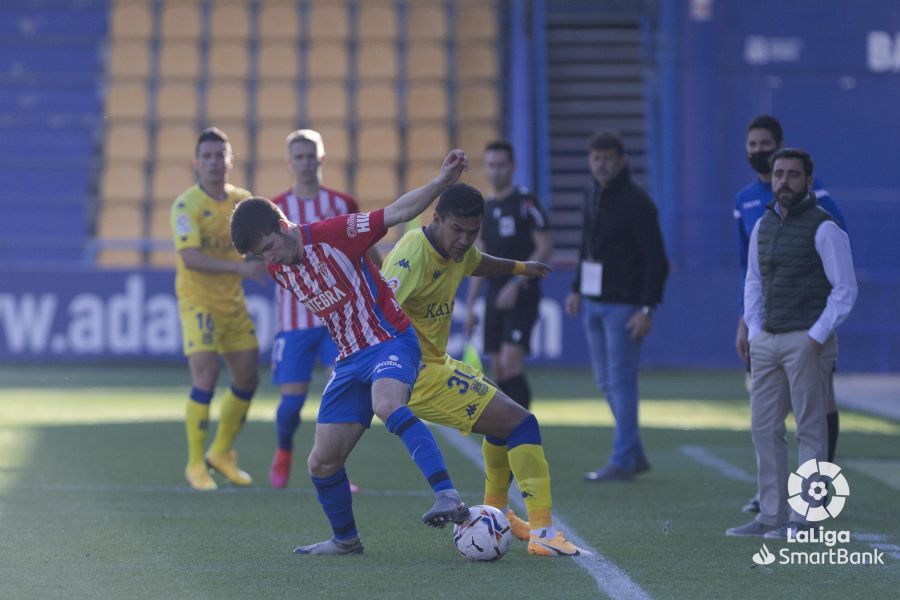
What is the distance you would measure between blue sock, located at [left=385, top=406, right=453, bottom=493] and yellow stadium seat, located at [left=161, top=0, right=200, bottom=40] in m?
17.6

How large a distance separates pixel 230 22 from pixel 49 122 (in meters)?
2.97

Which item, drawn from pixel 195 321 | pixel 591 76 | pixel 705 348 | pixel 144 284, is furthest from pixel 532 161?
pixel 195 321

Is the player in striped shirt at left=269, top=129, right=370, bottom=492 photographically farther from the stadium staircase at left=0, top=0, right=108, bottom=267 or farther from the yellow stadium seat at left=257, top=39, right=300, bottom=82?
the yellow stadium seat at left=257, top=39, right=300, bottom=82

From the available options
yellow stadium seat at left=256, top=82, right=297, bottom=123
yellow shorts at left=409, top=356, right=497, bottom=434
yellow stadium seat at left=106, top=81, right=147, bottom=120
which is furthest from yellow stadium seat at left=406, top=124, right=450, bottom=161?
yellow shorts at left=409, top=356, right=497, bottom=434

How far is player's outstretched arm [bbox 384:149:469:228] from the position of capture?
614 cm

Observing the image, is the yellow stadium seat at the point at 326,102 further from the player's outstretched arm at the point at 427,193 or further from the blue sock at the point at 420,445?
the blue sock at the point at 420,445

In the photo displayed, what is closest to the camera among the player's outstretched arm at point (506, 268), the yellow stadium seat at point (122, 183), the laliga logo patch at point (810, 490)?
the player's outstretched arm at point (506, 268)

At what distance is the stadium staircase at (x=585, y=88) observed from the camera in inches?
838

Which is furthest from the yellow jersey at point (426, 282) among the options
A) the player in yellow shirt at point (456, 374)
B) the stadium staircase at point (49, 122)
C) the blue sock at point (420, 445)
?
the stadium staircase at point (49, 122)

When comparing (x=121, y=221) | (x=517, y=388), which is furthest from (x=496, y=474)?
(x=121, y=221)

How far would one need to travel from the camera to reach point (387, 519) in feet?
25.3

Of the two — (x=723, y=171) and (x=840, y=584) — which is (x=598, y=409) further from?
→ (x=840, y=584)

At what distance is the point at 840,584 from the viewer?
5.92m

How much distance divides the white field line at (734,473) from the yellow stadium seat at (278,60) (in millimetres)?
12629
